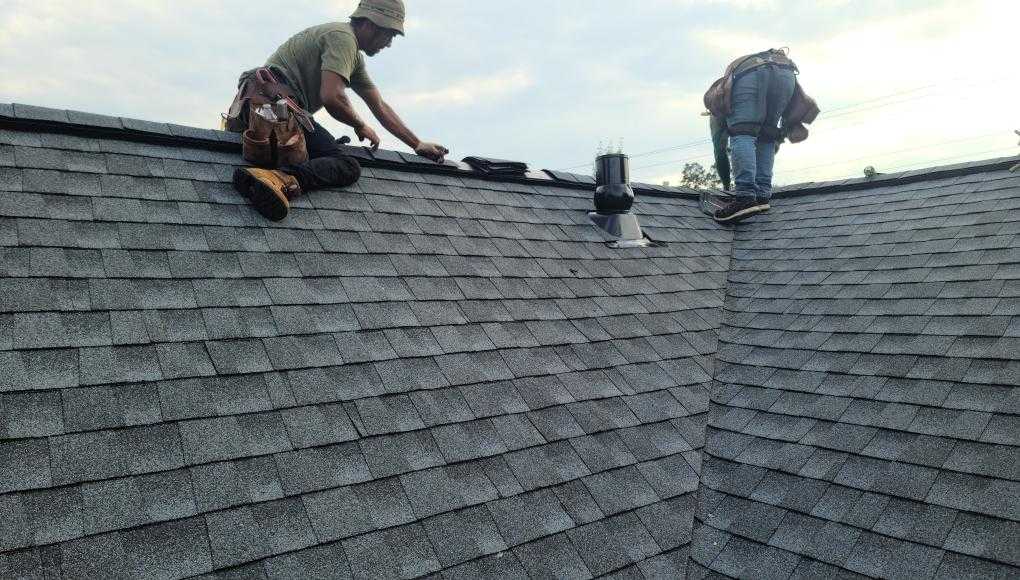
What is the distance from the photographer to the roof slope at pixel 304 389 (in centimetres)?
215

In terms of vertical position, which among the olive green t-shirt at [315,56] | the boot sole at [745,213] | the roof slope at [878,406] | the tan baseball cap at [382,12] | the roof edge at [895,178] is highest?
the tan baseball cap at [382,12]

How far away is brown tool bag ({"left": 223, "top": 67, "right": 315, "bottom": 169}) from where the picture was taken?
4.24 m

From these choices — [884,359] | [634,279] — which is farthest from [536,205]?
[884,359]

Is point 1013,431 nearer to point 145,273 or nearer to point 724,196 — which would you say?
point 145,273

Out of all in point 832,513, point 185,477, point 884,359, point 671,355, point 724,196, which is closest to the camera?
point 185,477

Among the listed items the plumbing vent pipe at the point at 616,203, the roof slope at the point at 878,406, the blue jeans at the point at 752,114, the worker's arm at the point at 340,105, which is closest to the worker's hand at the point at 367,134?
the worker's arm at the point at 340,105

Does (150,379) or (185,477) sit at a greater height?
(150,379)

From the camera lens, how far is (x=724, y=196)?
7461 millimetres

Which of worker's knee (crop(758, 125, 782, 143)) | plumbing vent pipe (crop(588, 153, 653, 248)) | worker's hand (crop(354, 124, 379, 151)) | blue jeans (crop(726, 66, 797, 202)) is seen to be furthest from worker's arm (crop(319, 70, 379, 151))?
worker's knee (crop(758, 125, 782, 143))

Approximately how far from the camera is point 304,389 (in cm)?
279

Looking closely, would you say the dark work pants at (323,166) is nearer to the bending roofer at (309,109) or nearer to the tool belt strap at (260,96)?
the bending roofer at (309,109)

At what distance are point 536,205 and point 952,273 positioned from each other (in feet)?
10.6

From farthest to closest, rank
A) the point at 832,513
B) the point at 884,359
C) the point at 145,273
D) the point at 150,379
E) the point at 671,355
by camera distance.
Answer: the point at 671,355, the point at 884,359, the point at 145,273, the point at 832,513, the point at 150,379

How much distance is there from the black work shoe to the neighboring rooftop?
2158mm
